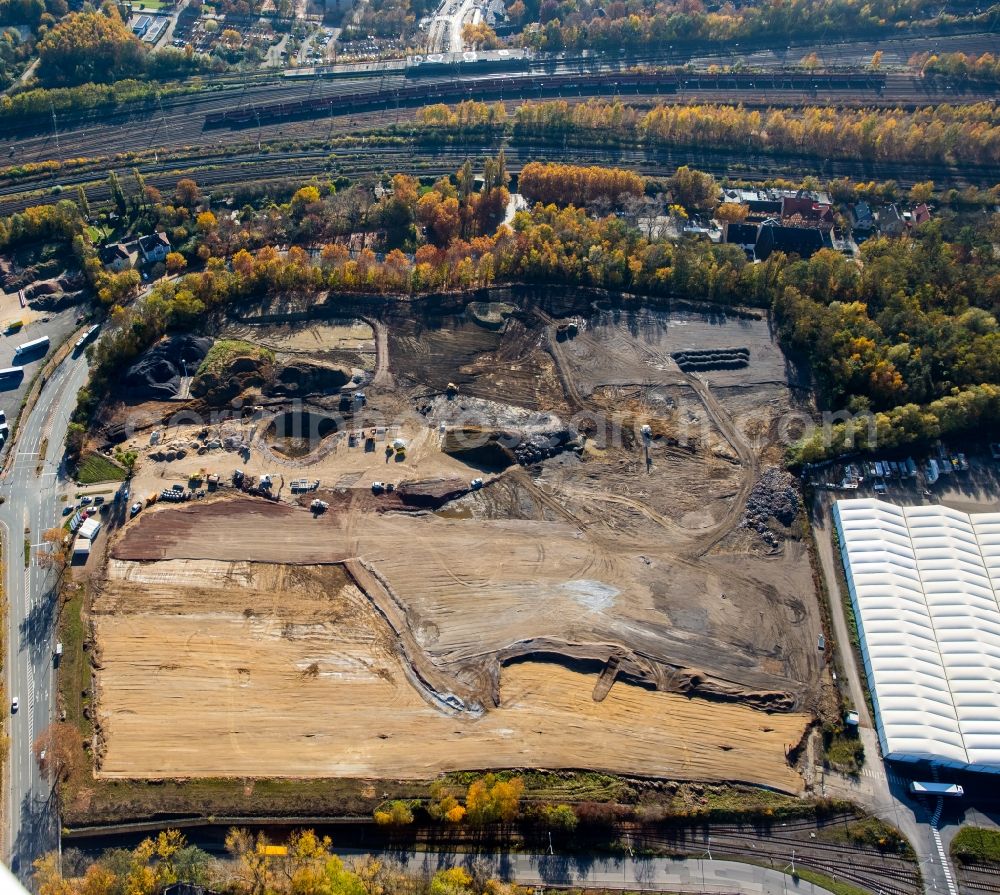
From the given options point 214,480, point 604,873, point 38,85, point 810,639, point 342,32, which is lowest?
point 604,873

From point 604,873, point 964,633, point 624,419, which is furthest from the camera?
point 624,419

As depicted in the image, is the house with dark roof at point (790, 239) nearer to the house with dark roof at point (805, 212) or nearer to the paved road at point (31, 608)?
the house with dark roof at point (805, 212)

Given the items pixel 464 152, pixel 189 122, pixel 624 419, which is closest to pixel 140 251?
pixel 189 122

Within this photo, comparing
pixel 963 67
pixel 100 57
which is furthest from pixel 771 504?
pixel 100 57

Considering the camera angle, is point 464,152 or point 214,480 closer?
point 214,480

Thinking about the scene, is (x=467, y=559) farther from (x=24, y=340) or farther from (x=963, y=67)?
(x=963, y=67)

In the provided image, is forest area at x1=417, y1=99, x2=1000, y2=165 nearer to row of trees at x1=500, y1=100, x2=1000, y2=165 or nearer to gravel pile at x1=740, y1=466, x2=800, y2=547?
row of trees at x1=500, y1=100, x2=1000, y2=165

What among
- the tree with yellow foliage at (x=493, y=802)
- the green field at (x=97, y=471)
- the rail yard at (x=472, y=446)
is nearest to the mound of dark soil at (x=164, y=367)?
the rail yard at (x=472, y=446)

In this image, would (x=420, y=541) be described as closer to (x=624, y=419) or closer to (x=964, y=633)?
(x=624, y=419)
